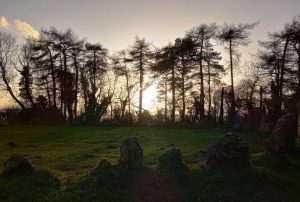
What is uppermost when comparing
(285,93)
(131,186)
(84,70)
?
(84,70)

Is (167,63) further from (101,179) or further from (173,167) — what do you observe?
(101,179)

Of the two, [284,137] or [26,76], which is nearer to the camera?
[284,137]

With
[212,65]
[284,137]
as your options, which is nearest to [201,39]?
[212,65]

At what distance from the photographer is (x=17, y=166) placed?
18.0 m

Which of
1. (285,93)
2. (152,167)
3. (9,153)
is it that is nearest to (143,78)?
(285,93)

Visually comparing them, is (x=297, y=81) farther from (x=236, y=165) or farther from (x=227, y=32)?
(x=236, y=165)

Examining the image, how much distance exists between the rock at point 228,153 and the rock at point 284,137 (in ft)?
15.4

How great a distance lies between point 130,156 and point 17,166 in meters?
5.12

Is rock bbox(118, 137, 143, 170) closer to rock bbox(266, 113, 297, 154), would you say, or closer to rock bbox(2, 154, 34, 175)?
rock bbox(2, 154, 34, 175)

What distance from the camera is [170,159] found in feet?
63.0

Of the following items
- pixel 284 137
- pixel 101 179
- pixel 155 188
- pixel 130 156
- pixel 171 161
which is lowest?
pixel 155 188

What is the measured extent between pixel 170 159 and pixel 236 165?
341 cm

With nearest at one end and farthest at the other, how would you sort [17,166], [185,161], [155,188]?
[155,188], [17,166], [185,161]

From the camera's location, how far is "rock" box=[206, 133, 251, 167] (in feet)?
65.5
